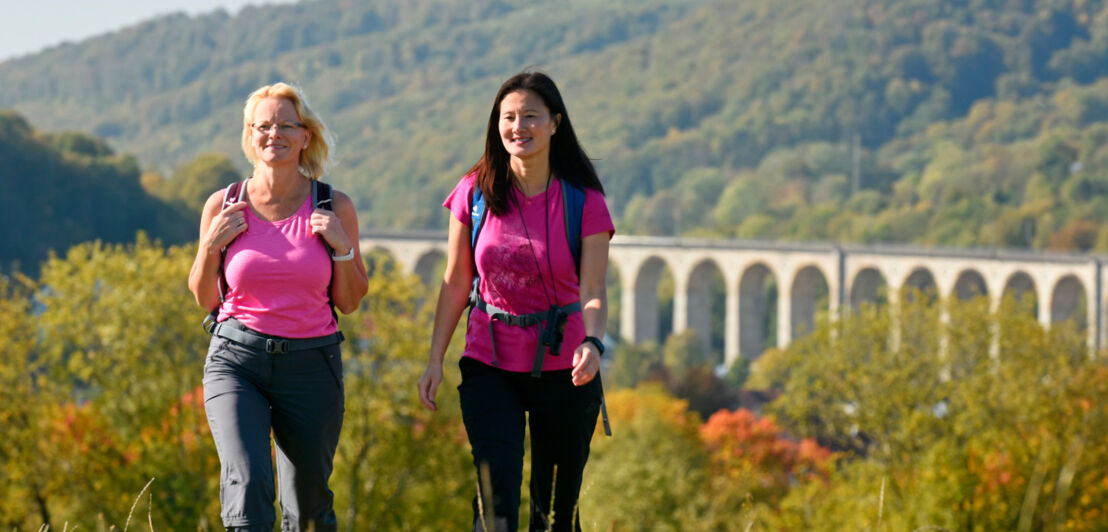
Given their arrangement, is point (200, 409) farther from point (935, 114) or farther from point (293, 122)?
point (935, 114)

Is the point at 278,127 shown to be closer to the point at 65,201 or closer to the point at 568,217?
the point at 568,217

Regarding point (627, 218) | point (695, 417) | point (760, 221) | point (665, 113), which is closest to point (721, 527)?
point (695, 417)

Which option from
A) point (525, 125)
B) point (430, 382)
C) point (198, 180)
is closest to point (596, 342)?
point (430, 382)

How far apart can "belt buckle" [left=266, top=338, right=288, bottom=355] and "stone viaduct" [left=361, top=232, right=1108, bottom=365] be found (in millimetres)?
49185

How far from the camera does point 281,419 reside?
3729mm

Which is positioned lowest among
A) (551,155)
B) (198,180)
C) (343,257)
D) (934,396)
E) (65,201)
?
(934,396)

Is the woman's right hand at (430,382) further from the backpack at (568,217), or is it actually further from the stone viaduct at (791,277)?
the stone viaduct at (791,277)

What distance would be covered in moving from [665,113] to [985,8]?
31.2 m

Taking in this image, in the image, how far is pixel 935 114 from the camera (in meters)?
123

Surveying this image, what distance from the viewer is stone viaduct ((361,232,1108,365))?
5516cm

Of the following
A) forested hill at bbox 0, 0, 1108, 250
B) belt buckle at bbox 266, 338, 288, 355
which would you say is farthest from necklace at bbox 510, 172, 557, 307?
forested hill at bbox 0, 0, 1108, 250

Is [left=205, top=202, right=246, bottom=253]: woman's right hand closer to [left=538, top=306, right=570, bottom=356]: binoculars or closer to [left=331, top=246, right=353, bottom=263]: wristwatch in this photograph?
[left=331, top=246, right=353, bottom=263]: wristwatch

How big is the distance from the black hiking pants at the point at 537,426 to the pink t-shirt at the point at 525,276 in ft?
0.16

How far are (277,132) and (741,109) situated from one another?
425ft
